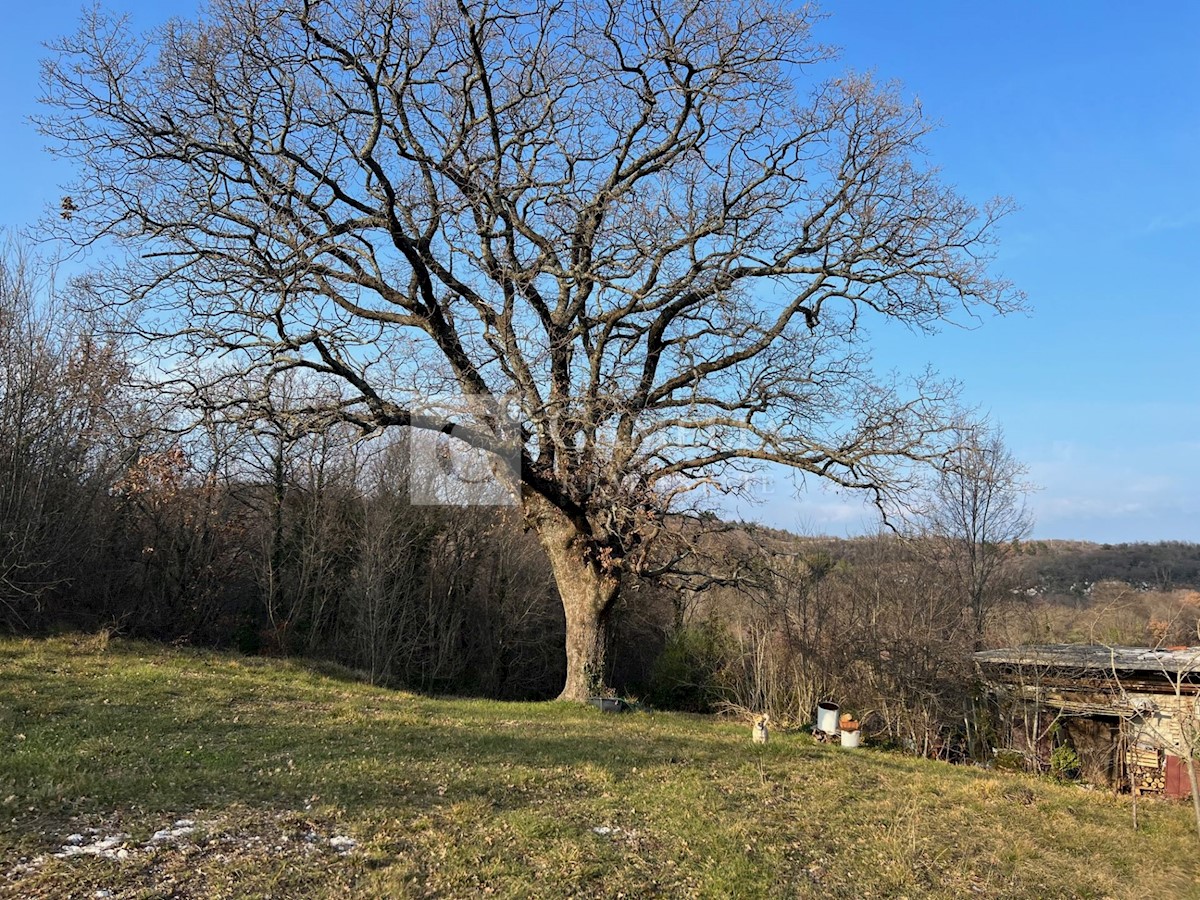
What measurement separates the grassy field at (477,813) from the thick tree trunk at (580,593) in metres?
3.04

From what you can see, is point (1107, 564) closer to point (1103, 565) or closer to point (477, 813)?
point (1103, 565)

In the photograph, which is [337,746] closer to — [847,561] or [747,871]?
[747,871]

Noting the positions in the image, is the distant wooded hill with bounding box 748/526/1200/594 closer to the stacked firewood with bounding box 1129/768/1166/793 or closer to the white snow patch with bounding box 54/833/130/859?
the stacked firewood with bounding box 1129/768/1166/793

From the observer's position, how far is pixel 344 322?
1199cm

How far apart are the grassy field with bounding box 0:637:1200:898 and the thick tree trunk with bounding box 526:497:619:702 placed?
3040mm

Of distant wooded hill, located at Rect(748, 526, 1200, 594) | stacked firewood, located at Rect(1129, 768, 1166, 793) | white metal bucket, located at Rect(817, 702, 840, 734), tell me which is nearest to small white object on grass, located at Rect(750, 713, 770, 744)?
white metal bucket, located at Rect(817, 702, 840, 734)

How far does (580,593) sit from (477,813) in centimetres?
797

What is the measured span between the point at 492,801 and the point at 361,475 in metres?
16.3

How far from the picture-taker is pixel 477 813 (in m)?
5.77

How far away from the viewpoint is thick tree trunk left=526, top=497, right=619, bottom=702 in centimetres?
1365

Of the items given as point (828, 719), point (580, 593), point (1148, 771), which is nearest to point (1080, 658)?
point (1148, 771)

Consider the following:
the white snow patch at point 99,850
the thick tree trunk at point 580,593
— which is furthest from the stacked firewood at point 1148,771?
the white snow patch at point 99,850

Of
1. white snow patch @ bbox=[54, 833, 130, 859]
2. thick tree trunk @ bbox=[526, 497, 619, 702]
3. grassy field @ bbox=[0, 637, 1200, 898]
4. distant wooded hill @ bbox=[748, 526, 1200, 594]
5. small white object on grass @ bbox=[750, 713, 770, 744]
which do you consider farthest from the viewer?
distant wooded hill @ bbox=[748, 526, 1200, 594]

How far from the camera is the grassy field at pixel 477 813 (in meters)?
4.55
